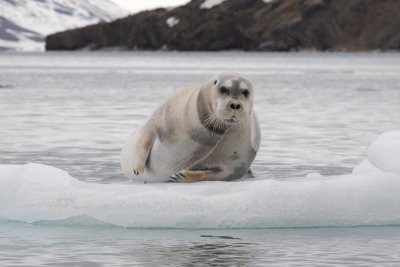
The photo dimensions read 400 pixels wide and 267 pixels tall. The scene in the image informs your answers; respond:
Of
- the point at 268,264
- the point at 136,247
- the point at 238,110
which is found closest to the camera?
the point at 268,264

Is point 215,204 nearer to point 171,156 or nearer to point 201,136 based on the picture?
point 201,136

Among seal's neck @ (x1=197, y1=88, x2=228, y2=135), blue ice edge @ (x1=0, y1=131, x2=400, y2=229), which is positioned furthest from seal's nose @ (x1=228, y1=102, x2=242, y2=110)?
blue ice edge @ (x1=0, y1=131, x2=400, y2=229)

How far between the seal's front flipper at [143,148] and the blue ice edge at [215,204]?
1.06 m

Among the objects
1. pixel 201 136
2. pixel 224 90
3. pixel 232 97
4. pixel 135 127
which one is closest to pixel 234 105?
pixel 232 97

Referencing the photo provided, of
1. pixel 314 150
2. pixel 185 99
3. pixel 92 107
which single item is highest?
pixel 185 99

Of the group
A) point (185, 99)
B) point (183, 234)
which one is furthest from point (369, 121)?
point (183, 234)

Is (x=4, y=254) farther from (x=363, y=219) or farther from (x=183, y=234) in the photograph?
(x=363, y=219)

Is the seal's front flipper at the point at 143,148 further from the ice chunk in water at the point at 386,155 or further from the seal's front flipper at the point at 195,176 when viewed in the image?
the ice chunk in water at the point at 386,155

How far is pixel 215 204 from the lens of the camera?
12.9 m

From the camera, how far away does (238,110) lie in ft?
45.2

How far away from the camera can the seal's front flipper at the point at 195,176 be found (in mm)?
14273

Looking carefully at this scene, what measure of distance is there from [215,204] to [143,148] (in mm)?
2199

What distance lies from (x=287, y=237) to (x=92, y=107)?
3280 cm

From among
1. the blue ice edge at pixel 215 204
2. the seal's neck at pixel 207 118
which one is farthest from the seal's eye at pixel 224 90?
the blue ice edge at pixel 215 204
